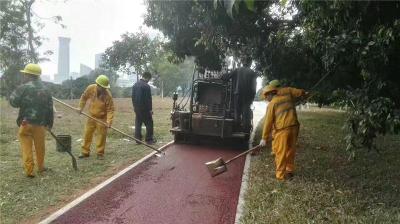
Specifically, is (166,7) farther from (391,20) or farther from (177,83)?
(177,83)

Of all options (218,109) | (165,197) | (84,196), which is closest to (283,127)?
(165,197)

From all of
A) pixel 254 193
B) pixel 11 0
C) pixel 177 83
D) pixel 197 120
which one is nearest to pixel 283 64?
pixel 197 120

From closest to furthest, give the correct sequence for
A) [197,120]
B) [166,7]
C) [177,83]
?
[166,7] < [197,120] < [177,83]

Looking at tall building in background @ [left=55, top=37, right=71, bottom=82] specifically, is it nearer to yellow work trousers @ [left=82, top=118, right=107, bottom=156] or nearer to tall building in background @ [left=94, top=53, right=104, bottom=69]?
tall building in background @ [left=94, top=53, right=104, bottom=69]

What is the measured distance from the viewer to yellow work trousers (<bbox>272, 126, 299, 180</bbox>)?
780 cm

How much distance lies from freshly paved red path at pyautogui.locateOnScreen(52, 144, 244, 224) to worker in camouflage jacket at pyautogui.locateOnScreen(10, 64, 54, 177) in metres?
1.48

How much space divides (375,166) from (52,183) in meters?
6.18

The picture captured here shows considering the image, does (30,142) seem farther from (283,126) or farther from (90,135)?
(283,126)

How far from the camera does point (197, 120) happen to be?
11984mm

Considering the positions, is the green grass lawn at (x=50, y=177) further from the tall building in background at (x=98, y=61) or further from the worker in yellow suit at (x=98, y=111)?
the tall building in background at (x=98, y=61)

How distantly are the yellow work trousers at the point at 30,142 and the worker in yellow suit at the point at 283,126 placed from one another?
382 centimetres

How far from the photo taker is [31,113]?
774 centimetres

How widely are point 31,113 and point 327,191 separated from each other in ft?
16.3

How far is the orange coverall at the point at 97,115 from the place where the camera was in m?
9.74
